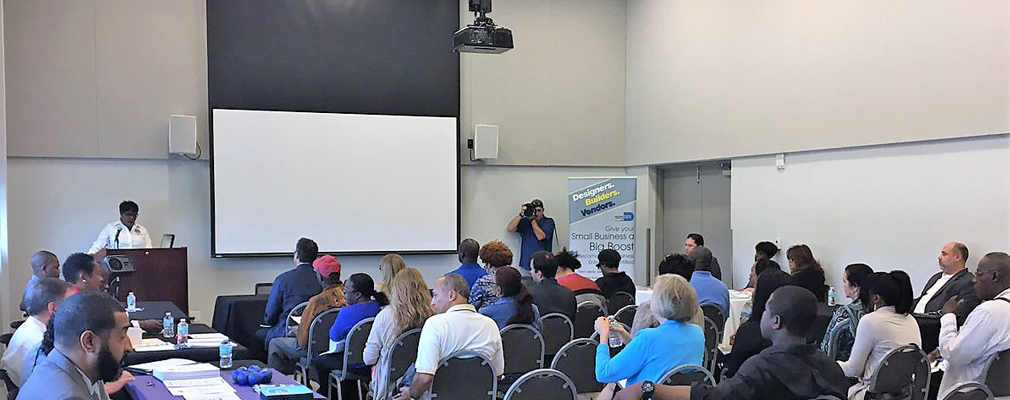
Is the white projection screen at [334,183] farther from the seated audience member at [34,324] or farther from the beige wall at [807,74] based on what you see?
the seated audience member at [34,324]

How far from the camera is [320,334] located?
5797mm

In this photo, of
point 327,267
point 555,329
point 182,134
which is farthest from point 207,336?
point 182,134

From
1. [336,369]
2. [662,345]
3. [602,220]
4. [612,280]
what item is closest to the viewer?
[662,345]

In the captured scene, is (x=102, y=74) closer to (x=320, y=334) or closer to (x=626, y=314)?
(x=320, y=334)

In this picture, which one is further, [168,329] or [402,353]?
[168,329]

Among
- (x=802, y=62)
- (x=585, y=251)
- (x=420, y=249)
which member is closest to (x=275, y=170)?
(x=420, y=249)

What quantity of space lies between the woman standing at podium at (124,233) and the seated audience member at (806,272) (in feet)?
21.3

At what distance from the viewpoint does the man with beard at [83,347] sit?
2637 millimetres

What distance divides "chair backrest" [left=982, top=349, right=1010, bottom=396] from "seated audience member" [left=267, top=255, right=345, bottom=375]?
3.90 metres

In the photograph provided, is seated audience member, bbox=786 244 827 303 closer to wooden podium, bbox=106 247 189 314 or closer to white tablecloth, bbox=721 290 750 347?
white tablecloth, bbox=721 290 750 347

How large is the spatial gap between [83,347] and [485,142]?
832 centimetres

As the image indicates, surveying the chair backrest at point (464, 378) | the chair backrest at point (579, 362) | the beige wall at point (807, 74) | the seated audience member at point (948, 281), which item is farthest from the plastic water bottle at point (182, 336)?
the beige wall at point (807, 74)

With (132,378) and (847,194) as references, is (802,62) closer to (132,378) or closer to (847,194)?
(847,194)

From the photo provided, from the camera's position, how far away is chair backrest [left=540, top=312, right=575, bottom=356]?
221 inches
